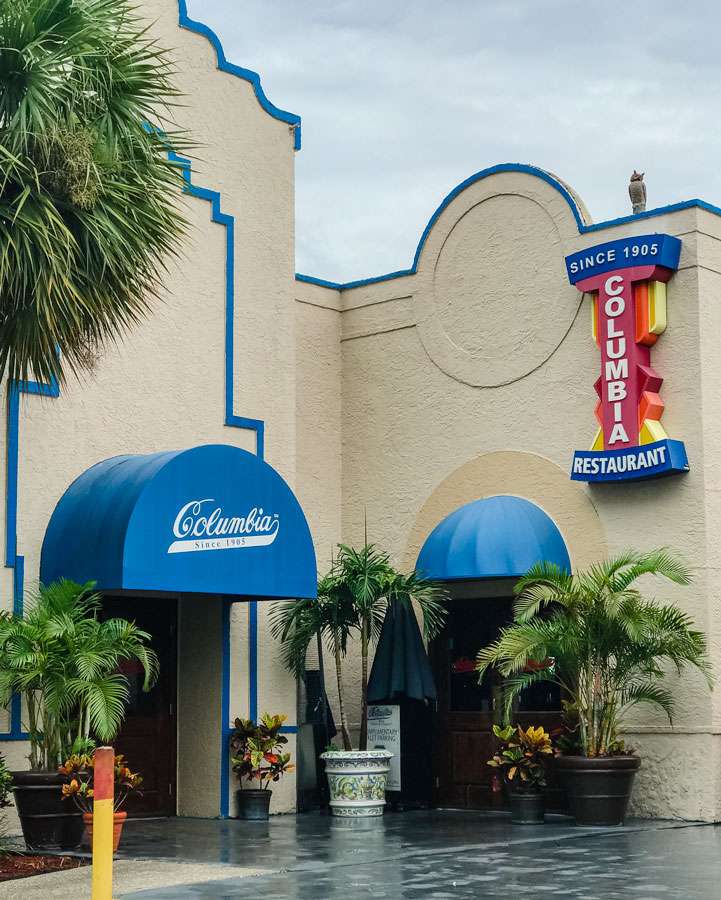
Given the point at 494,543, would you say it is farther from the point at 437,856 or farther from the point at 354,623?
the point at 437,856

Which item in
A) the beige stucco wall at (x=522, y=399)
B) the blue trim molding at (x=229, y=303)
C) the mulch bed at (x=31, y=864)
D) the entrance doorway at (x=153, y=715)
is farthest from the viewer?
the blue trim molding at (x=229, y=303)

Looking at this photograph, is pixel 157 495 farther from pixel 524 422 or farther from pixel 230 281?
pixel 524 422

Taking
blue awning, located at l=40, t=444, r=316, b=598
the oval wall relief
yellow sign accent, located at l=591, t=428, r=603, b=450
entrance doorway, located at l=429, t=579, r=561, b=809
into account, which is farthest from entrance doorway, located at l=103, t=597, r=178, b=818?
yellow sign accent, located at l=591, t=428, r=603, b=450

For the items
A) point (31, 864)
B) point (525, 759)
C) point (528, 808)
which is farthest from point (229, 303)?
point (31, 864)

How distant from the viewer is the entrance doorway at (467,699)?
56.4 feet

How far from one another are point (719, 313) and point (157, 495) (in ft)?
22.7

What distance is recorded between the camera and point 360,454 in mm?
19125

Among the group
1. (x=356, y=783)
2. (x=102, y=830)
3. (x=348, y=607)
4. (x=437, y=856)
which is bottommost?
(x=437, y=856)

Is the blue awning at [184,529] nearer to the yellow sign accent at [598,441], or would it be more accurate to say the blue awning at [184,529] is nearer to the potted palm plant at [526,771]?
the potted palm plant at [526,771]

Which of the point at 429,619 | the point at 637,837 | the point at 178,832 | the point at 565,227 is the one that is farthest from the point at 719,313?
the point at 178,832

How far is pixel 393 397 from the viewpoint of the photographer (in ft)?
61.9

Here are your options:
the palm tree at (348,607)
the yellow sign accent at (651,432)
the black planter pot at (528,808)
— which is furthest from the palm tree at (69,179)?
the black planter pot at (528,808)

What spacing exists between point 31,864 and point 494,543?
6.88 m

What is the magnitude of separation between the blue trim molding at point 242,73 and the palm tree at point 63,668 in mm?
7400
